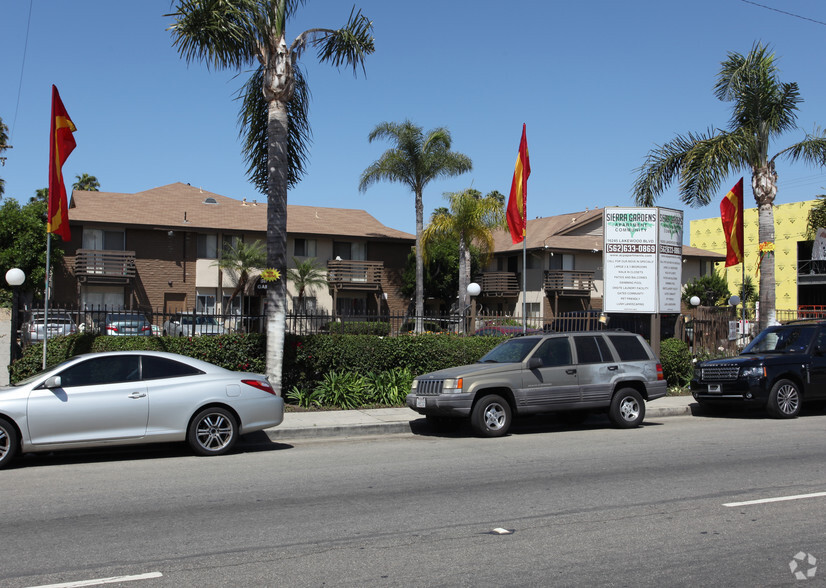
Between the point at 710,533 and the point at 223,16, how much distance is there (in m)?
11.5

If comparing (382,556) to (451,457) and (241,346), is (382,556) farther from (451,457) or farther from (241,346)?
(241,346)

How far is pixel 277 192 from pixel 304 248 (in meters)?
26.3

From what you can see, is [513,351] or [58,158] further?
[58,158]

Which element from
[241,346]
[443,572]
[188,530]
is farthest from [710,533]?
[241,346]

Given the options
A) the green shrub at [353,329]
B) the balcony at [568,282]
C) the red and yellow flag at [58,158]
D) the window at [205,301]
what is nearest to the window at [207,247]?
the window at [205,301]

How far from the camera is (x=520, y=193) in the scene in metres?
17.3

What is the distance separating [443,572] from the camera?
5254 millimetres

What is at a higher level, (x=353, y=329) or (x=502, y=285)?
(x=502, y=285)

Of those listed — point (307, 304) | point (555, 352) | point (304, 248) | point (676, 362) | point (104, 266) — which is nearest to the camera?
point (555, 352)

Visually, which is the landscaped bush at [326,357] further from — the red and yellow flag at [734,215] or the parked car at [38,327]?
the red and yellow flag at [734,215]

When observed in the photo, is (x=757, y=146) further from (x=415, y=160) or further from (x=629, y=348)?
(x=415, y=160)

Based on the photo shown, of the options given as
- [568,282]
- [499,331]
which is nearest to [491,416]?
[499,331]

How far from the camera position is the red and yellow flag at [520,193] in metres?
17.2

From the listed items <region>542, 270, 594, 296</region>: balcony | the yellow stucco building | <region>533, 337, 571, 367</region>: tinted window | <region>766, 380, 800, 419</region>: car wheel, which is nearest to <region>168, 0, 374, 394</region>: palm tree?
<region>533, 337, 571, 367</region>: tinted window
